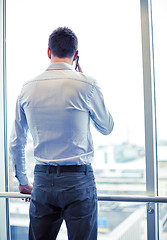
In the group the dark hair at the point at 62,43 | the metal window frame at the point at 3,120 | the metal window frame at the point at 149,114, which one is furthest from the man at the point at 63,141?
the metal window frame at the point at 3,120

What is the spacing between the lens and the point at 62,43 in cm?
132

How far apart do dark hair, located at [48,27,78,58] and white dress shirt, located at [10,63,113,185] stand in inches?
2.2

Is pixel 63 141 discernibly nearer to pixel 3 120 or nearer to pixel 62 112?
pixel 62 112

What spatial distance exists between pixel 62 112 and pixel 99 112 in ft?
0.60

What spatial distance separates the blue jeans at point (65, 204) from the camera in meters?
1.26

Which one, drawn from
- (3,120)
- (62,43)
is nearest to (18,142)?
(62,43)

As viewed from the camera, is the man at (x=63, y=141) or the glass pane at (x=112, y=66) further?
the glass pane at (x=112, y=66)

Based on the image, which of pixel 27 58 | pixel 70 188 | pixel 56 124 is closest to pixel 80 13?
pixel 27 58

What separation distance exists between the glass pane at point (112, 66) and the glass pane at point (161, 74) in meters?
0.10

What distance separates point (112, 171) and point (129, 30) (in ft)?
2.81

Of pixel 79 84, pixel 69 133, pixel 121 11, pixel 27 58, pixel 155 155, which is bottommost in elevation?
pixel 155 155

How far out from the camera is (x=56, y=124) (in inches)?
50.3

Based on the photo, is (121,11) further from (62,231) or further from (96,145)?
(62,231)

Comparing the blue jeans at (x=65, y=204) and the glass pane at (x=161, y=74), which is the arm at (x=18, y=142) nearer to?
the blue jeans at (x=65, y=204)
